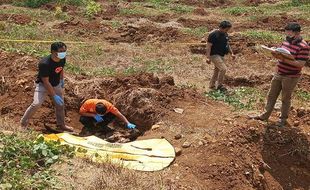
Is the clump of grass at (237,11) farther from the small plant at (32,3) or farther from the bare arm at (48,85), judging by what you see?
the bare arm at (48,85)

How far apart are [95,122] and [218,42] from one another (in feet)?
10.5

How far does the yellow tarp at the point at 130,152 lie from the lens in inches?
235

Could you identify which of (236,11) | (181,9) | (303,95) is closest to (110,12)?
(181,9)

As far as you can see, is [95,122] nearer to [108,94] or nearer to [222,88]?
[108,94]

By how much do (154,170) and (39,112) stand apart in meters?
3.23

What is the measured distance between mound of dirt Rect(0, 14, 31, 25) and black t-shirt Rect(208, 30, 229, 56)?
940 centimetres

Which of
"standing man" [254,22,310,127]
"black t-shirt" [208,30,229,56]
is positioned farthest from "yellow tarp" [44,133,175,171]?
"black t-shirt" [208,30,229,56]

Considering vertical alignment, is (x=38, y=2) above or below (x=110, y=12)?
below

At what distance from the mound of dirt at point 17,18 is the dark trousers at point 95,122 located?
959 centimetres

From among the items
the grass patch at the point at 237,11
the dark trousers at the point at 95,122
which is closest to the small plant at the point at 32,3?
the grass patch at the point at 237,11

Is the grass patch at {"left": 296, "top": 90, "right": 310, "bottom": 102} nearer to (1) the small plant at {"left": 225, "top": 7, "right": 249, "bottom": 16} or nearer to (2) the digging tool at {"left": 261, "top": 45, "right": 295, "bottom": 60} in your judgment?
(2) the digging tool at {"left": 261, "top": 45, "right": 295, "bottom": 60}

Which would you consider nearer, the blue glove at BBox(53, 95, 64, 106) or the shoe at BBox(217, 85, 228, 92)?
the blue glove at BBox(53, 95, 64, 106)

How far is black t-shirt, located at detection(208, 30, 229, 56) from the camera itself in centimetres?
912

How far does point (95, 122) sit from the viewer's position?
7781 millimetres
